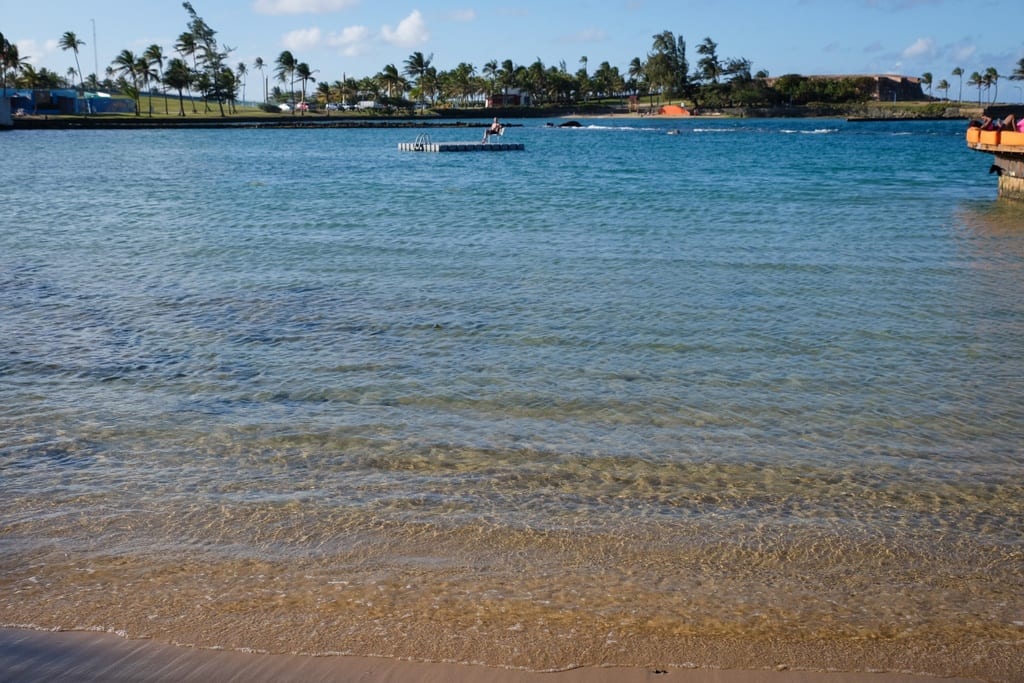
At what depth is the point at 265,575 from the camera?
5176mm

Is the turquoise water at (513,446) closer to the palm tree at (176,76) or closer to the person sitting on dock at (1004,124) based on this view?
the person sitting on dock at (1004,124)

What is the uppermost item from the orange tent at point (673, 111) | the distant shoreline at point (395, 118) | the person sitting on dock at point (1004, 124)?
the orange tent at point (673, 111)

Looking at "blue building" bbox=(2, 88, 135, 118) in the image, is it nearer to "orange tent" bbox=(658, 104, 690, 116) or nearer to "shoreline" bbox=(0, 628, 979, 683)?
"orange tent" bbox=(658, 104, 690, 116)

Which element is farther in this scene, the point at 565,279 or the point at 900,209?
the point at 900,209

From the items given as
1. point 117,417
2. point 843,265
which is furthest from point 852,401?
point 843,265

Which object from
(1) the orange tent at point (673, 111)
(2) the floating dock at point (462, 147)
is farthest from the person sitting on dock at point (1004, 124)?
(1) the orange tent at point (673, 111)

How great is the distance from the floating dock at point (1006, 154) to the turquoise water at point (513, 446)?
43.7ft

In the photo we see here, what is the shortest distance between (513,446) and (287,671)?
349 cm

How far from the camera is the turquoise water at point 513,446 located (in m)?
4.86

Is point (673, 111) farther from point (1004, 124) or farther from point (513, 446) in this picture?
point (513, 446)

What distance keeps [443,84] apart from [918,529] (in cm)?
19009

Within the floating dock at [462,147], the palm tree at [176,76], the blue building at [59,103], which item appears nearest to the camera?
the floating dock at [462,147]

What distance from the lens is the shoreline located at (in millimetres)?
4105

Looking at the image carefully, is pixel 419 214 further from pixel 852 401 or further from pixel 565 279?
pixel 852 401
